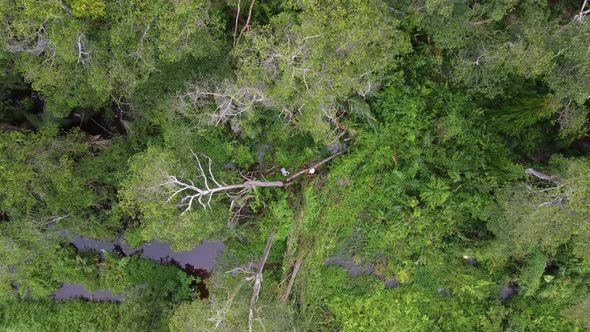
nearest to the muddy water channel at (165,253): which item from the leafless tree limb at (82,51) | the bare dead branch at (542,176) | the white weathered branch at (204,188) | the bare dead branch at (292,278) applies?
the bare dead branch at (292,278)

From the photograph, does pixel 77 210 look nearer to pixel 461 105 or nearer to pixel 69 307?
pixel 69 307

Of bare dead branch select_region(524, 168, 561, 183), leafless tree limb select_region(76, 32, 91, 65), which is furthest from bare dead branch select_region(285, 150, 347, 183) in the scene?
leafless tree limb select_region(76, 32, 91, 65)

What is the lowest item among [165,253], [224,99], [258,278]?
[165,253]

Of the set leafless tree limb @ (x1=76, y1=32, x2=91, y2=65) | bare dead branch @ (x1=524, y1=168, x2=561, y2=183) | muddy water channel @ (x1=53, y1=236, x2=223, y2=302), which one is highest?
leafless tree limb @ (x1=76, y1=32, x2=91, y2=65)

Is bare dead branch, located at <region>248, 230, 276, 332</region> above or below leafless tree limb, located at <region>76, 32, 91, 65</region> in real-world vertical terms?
below

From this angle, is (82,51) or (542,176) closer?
(82,51)

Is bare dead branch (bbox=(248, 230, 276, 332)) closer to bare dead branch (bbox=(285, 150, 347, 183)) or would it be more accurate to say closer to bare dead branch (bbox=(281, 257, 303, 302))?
bare dead branch (bbox=(281, 257, 303, 302))

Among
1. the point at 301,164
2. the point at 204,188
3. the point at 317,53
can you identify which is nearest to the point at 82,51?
the point at 204,188

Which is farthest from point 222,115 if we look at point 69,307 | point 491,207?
point 69,307

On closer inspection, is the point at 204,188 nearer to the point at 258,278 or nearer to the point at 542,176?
the point at 258,278
